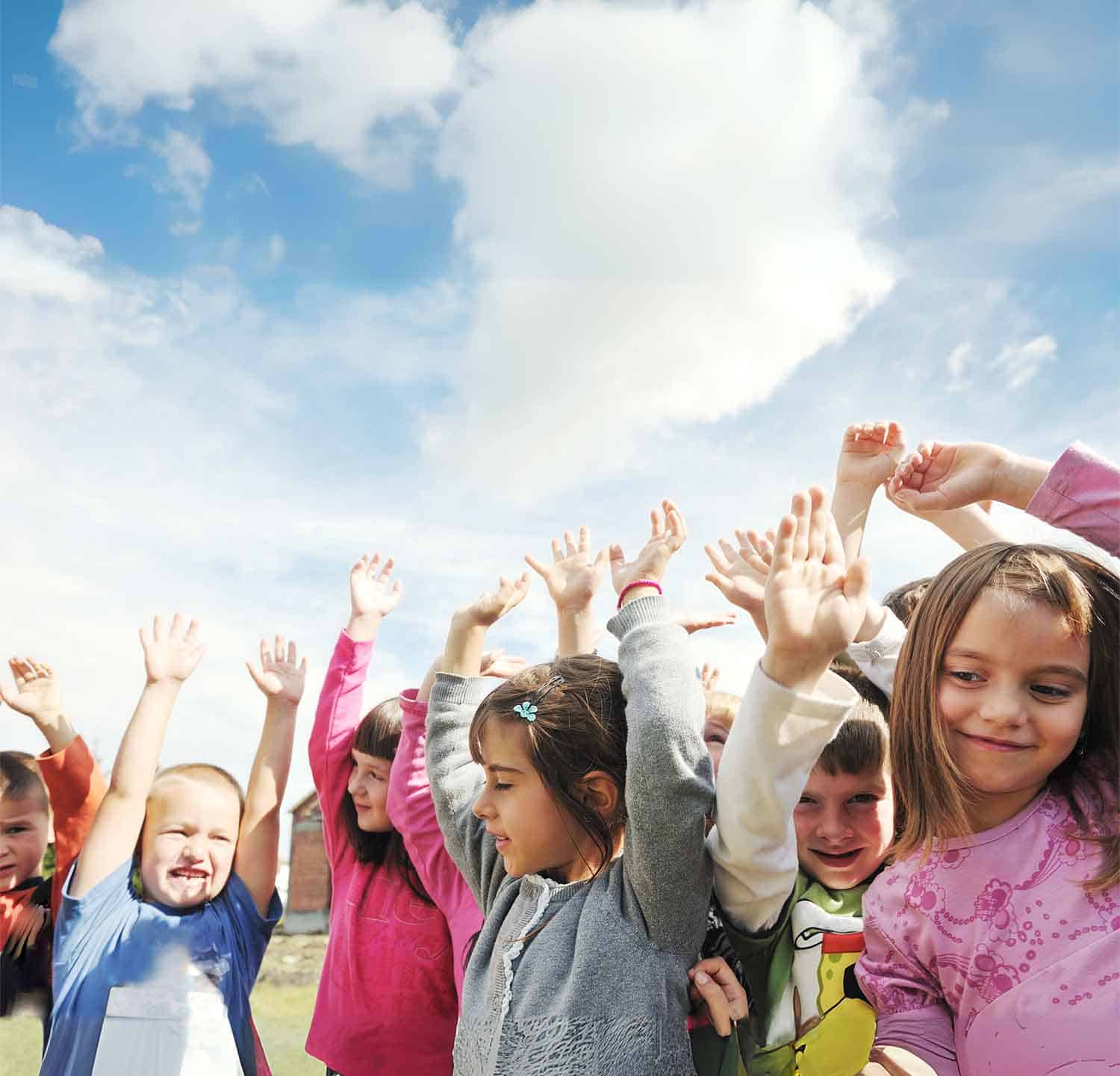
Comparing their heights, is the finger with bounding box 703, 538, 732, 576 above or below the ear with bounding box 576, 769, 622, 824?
above

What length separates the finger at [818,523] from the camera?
80.0 inches

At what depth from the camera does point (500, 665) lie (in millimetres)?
3547

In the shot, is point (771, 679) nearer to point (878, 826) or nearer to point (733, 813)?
point (733, 813)

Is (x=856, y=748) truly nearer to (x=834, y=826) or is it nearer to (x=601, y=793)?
(x=834, y=826)

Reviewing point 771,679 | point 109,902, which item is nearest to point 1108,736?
point 771,679

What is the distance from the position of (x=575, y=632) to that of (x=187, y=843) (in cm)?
173

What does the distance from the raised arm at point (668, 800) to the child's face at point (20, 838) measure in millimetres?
2997

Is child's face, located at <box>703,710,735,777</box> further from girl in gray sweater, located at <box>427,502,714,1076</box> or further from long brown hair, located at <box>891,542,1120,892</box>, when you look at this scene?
long brown hair, located at <box>891,542,1120,892</box>

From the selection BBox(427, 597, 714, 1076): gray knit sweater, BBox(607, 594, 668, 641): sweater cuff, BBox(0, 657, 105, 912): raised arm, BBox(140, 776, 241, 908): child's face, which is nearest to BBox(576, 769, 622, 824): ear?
BBox(427, 597, 714, 1076): gray knit sweater

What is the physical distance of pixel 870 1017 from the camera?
2191 millimetres

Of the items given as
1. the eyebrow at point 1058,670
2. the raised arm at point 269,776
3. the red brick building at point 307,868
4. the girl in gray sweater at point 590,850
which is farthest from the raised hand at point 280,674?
the red brick building at point 307,868

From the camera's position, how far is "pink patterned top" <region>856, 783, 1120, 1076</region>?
185 centimetres

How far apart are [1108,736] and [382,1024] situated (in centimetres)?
229

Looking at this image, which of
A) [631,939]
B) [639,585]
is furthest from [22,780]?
[631,939]
